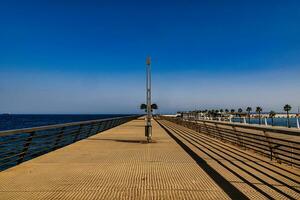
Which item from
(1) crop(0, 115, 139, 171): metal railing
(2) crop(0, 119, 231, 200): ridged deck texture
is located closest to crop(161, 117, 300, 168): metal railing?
(2) crop(0, 119, 231, 200): ridged deck texture

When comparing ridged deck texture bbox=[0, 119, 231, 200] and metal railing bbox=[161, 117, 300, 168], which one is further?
metal railing bbox=[161, 117, 300, 168]

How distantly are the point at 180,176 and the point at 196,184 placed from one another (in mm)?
792

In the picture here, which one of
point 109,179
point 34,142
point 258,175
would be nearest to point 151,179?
point 109,179

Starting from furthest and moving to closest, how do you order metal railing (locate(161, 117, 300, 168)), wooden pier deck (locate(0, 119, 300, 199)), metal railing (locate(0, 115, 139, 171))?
metal railing (locate(0, 115, 139, 171)), metal railing (locate(161, 117, 300, 168)), wooden pier deck (locate(0, 119, 300, 199))

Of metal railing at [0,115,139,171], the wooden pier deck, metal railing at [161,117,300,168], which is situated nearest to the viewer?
the wooden pier deck


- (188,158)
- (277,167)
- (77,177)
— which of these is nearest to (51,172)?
(77,177)

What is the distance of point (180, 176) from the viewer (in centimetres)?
661

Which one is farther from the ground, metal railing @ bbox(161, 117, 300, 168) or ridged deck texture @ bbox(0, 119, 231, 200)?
metal railing @ bbox(161, 117, 300, 168)

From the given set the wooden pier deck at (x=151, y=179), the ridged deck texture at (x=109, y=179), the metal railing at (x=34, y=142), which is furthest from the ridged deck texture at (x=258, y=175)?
the metal railing at (x=34, y=142)

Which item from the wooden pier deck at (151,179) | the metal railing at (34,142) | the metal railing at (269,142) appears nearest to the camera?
the wooden pier deck at (151,179)

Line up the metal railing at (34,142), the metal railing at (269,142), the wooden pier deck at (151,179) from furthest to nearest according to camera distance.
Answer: the metal railing at (34,142) < the metal railing at (269,142) < the wooden pier deck at (151,179)

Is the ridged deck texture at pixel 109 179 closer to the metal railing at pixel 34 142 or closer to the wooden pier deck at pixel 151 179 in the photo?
the wooden pier deck at pixel 151 179

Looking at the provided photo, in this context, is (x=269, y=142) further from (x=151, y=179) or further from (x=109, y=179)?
(x=109, y=179)

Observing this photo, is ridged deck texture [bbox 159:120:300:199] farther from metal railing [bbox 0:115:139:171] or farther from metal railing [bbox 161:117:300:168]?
metal railing [bbox 0:115:139:171]
